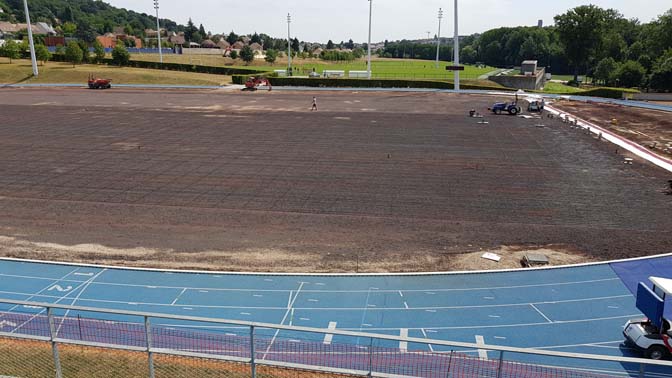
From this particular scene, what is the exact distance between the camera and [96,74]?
88.2 m

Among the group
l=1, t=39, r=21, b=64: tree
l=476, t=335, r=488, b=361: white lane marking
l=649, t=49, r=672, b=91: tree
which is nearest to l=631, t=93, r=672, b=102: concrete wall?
l=649, t=49, r=672, b=91: tree

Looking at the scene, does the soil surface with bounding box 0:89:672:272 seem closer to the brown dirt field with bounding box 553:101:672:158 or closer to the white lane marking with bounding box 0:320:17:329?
the brown dirt field with bounding box 553:101:672:158

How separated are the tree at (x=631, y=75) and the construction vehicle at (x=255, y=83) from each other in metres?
61.4

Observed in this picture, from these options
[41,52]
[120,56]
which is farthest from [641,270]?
[41,52]

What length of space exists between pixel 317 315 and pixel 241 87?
68854 millimetres

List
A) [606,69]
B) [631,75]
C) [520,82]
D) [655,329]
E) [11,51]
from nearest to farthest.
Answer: [655,329], [520,82], [631,75], [11,51], [606,69]

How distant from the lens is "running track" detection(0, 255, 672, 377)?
13414mm

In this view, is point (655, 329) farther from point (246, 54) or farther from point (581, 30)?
point (246, 54)

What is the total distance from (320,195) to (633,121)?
37.5 metres

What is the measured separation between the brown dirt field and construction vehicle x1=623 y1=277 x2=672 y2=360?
25246mm

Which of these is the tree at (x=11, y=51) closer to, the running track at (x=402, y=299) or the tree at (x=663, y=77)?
the running track at (x=402, y=299)

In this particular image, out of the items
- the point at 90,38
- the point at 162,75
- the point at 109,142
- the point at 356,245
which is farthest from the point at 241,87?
the point at 90,38

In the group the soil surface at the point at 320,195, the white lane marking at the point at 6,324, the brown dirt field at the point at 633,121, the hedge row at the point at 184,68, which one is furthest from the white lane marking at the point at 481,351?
the hedge row at the point at 184,68

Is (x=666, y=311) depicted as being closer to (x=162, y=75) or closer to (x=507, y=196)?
(x=507, y=196)
